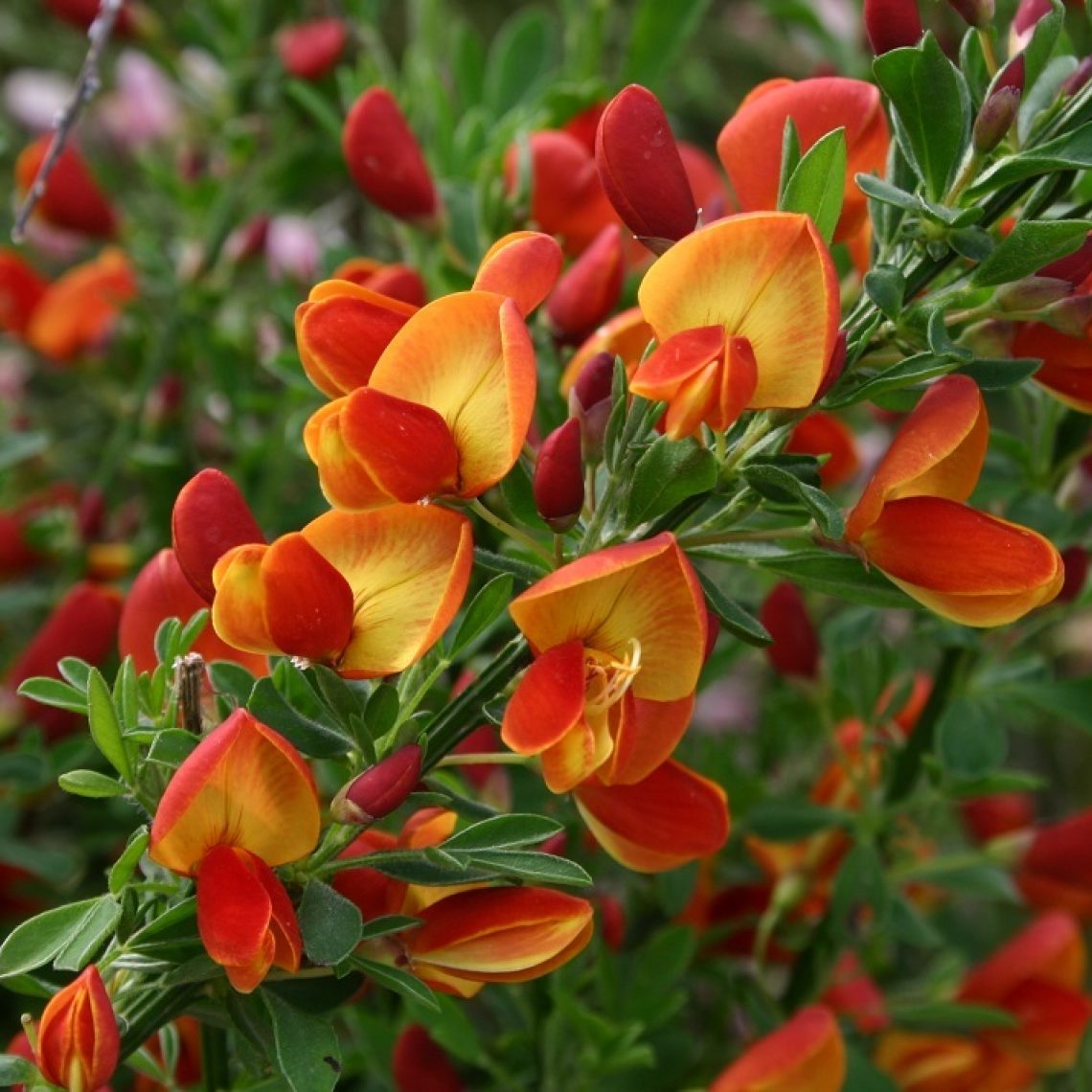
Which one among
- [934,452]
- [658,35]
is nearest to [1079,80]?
[934,452]

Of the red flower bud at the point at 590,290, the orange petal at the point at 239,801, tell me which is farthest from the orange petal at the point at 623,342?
the orange petal at the point at 239,801

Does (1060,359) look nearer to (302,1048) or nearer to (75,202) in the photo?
(302,1048)

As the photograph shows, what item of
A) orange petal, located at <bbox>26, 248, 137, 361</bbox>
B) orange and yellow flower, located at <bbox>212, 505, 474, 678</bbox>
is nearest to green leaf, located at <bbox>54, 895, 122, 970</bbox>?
orange and yellow flower, located at <bbox>212, 505, 474, 678</bbox>

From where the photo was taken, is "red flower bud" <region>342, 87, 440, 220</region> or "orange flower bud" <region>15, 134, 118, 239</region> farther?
"orange flower bud" <region>15, 134, 118, 239</region>

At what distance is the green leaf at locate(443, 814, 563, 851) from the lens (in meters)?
0.57

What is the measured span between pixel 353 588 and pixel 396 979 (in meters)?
0.14

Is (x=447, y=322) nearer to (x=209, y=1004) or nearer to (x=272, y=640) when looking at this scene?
(x=272, y=640)

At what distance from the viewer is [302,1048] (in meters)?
0.57

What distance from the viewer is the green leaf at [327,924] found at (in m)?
0.54

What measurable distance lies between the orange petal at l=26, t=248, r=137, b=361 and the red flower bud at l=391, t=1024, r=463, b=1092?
638 millimetres

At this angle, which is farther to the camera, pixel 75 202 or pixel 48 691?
pixel 75 202

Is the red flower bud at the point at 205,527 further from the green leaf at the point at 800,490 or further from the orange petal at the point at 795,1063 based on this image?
the orange petal at the point at 795,1063

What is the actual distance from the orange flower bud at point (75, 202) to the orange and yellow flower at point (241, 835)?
0.78 meters

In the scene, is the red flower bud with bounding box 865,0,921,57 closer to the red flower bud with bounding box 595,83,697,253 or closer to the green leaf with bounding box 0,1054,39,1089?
the red flower bud with bounding box 595,83,697,253
